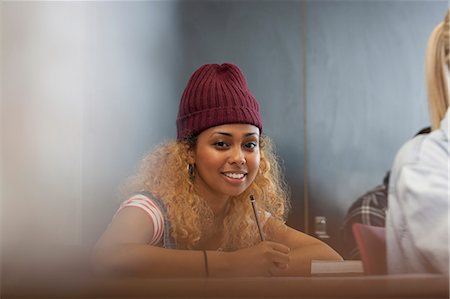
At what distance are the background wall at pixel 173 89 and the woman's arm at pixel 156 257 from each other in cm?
13

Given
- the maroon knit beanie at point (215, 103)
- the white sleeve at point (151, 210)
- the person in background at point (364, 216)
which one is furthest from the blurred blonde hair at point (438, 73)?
the white sleeve at point (151, 210)

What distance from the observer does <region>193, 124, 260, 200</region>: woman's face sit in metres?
0.76

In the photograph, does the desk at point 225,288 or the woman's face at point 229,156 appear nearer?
the desk at point 225,288

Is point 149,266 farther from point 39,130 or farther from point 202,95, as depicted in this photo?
point 39,130

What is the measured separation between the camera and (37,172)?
1101 millimetres

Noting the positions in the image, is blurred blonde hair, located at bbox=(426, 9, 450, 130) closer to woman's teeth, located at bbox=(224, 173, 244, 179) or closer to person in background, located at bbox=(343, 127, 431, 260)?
person in background, located at bbox=(343, 127, 431, 260)

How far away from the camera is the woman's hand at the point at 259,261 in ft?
2.41

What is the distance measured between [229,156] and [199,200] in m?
0.07

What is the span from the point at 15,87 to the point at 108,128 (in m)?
0.16

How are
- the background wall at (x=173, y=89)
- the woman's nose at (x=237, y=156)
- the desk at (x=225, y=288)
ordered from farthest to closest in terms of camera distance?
the background wall at (x=173, y=89), the woman's nose at (x=237, y=156), the desk at (x=225, y=288)

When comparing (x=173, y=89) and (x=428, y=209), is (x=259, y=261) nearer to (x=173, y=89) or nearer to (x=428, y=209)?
(x=428, y=209)

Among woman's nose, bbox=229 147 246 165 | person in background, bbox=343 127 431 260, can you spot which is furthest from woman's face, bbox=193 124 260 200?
person in background, bbox=343 127 431 260

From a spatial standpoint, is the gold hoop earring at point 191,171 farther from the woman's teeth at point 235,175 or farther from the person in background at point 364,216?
the person in background at point 364,216

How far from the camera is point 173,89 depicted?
3.39 feet
